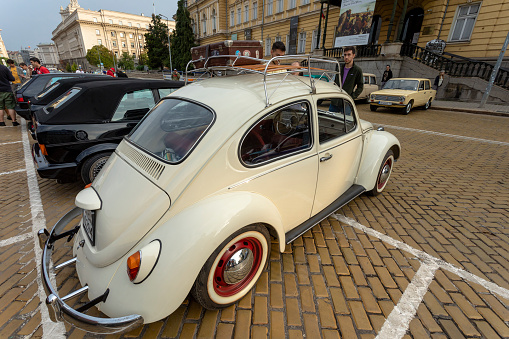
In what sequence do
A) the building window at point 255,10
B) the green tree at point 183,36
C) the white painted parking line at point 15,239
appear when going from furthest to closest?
the green tree at point 183,36 < the building window at point 255,10 < the white painted parking line at point 15,239

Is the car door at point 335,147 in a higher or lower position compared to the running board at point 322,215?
higher

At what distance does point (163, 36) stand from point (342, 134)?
60.2m

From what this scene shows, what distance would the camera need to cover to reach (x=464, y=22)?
16.0 m

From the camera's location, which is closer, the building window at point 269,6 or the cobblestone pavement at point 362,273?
the cobblestone pavement at point 362,273

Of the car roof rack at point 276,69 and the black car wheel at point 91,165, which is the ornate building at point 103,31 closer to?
the black car wheel at point 91,165

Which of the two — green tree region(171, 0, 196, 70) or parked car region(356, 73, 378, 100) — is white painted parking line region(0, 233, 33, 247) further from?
green tree region(171, 0, 196, 70)

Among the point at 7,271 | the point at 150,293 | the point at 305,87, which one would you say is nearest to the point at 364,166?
the point at 305,87

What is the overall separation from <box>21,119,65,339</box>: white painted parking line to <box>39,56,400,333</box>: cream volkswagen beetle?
313 millimetres

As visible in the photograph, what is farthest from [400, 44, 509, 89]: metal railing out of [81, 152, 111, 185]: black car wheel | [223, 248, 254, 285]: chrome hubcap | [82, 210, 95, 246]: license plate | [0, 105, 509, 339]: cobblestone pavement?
[82, 210, 95, 246]: license plate

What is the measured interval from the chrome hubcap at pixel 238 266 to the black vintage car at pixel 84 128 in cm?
285

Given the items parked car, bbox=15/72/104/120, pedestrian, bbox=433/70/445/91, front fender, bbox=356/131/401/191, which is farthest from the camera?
pedestrian, bbox=433/70/445/91

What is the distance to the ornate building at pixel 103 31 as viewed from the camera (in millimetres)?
91250

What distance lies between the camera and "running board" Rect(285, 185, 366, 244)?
89.7 inches

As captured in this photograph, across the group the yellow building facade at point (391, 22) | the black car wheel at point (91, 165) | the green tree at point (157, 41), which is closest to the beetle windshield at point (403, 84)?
the yellow building facade at point (391, 22)
